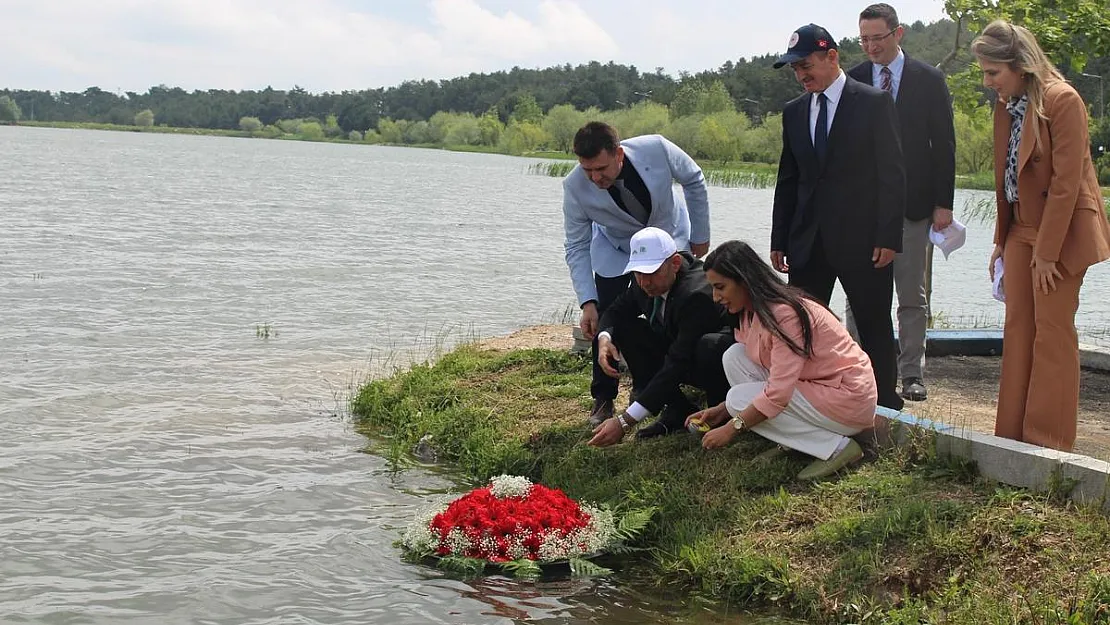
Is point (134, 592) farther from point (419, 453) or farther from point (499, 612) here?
point (419, 453)

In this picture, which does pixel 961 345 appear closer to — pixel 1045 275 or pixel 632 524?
pixel 1045 275

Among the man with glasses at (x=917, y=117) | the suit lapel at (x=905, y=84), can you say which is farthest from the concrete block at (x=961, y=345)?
the suit lapel at (x=905, y=84)

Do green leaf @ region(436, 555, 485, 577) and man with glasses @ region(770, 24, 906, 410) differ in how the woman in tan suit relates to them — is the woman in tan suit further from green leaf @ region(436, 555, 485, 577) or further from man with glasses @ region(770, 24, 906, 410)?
green leaf @ region(436, 555, 485, 577)

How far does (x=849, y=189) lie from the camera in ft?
23.6

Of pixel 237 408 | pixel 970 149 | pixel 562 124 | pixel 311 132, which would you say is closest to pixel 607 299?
pixel 237 408

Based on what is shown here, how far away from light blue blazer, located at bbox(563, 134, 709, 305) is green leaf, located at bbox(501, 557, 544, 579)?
2.03 metres

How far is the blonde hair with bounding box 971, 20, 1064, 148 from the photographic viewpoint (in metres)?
5.94

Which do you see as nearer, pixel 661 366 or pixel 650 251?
pixel 650 251

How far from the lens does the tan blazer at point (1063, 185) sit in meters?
5.94

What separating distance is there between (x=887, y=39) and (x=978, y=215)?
32.3 m

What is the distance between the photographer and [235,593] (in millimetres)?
6516

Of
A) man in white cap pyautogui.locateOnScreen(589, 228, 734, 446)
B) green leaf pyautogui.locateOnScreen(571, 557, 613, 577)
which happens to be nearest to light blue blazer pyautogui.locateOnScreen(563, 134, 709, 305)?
man in white cap pyautogui.locateOnScreen(589, 228, 734, 446)

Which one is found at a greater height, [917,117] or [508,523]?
[917,117]

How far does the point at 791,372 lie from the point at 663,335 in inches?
52.9
